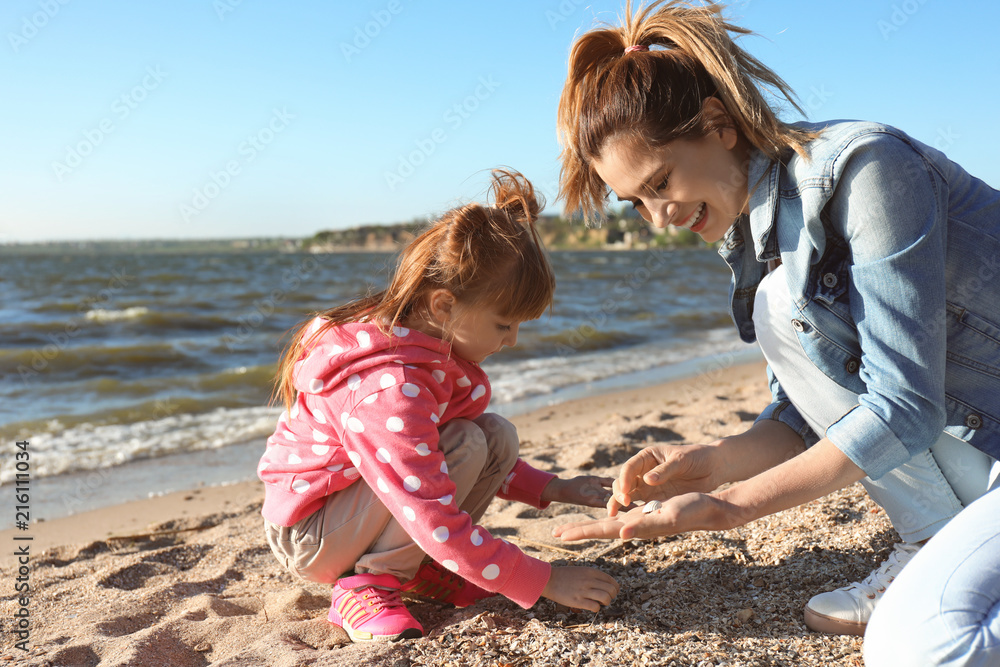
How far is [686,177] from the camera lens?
1.71 m

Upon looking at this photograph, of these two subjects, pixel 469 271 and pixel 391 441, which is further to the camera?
pixel 469 271

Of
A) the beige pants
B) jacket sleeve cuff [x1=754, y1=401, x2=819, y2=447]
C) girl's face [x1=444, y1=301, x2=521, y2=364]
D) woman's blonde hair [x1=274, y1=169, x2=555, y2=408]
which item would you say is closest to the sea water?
woman's blonde hair [x1=274, y1=169, x2=555, y2=408]

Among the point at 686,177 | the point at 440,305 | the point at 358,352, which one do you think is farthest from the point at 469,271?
the point at 686,177

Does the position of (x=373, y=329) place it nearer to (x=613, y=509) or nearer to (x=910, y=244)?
(x=613, y=509)

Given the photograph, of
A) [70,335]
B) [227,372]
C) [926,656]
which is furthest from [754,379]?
[70,335]

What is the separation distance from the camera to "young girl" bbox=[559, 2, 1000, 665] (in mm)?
1464

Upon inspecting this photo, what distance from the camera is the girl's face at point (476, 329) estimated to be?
6.21ft

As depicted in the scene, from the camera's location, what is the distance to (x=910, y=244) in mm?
1464

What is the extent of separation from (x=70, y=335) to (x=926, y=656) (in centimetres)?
1003

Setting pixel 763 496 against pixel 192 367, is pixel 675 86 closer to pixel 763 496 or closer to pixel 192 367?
pixel 763 496

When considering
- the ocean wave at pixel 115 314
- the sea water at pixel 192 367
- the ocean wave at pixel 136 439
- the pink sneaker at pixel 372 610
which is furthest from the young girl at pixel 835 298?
the ocean wave at pixel 115 314

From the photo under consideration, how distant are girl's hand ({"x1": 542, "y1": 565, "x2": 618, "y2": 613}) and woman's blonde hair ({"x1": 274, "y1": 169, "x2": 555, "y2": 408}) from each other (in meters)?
0.68

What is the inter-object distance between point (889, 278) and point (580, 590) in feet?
3.23

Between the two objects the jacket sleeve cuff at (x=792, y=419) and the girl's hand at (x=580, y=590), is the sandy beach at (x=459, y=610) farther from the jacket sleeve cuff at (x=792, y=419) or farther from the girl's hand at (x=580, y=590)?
the jacket sleeve cuff at (x=792, y=419)
